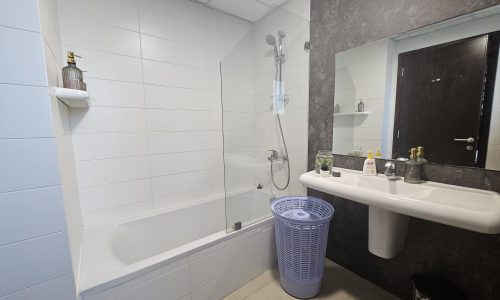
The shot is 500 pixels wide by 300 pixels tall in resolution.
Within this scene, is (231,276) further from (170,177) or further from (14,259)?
(14,259)

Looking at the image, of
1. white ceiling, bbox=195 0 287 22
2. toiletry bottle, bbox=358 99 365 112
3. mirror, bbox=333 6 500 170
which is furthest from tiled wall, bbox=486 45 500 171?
white ceiling, bbox=195 0 287 22

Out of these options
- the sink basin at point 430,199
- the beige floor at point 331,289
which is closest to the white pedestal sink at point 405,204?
the sink basin at point 430,199

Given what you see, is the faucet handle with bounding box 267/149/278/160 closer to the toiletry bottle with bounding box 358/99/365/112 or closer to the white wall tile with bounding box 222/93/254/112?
the white wall tile with bounding box 222/93/254/112

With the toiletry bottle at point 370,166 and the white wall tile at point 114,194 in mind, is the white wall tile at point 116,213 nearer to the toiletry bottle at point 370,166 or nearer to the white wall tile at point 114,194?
the white wall tile at point 114,194

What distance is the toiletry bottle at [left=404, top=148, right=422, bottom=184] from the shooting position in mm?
1166

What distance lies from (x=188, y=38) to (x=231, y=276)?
2.09 meters

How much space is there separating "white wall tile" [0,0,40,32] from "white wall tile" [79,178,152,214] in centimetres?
118

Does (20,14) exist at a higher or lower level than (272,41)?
lower

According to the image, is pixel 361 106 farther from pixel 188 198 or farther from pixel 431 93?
pixel 188 198

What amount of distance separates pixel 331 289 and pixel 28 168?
1880mm

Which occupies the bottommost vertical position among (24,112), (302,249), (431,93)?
(302,249)

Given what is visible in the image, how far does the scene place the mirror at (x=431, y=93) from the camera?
0.99 metres

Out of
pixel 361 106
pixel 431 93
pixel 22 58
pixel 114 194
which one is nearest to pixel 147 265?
pixel 114 194

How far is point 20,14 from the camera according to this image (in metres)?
0.71
